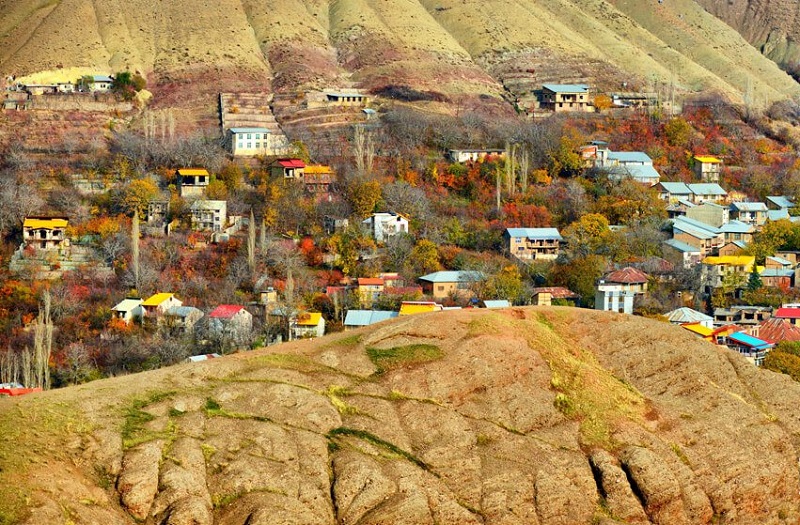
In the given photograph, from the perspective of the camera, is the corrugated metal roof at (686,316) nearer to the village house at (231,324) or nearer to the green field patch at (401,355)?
the village house at (231,324)

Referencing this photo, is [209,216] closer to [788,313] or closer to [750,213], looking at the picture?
[788,313]

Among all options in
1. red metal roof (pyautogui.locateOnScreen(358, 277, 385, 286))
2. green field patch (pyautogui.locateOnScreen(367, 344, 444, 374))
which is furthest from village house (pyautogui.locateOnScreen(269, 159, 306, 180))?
green field patch (pyautogui.locateOnScreen(367, 344, 444, 374))

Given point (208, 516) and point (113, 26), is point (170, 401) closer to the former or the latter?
point (208, 516)

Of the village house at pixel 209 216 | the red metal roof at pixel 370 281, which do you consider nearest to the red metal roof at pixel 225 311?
the red metal roof at pixel 370 281

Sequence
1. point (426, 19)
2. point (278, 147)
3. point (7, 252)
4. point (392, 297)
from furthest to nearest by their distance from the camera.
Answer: point (426, 19), point (278, 147), point (7, 252), point (392, 297)

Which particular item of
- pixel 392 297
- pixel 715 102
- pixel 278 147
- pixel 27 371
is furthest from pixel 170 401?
pixel 715 102

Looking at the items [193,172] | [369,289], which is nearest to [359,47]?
[193,172]
